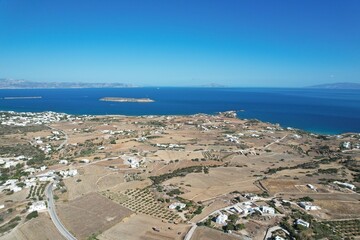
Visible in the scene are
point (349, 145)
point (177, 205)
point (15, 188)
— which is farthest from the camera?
point (349, 145)

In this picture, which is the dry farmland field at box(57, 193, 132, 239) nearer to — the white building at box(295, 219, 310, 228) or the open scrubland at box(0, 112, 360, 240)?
the open scrubland at box(0, 112, 360, 240)

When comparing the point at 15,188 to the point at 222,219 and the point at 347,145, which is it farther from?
the point at 347,145

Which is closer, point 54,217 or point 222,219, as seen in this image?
point 222,219

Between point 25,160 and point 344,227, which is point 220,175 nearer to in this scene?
point 344,227

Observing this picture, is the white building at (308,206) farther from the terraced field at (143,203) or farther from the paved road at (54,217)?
the paved road at (54,217)

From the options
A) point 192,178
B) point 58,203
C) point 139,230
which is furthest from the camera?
point 192,178

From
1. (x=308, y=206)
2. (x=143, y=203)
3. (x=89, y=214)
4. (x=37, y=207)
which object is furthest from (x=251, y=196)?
(x=37, y=207)

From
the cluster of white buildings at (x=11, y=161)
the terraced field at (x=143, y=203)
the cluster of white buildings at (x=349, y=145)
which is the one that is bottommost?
the cluster of white buildings at (x=349, y=145)

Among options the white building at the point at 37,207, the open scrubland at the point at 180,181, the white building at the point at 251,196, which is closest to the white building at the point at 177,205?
the open scrubland at the point at 180,181

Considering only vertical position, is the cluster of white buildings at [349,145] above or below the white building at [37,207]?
below

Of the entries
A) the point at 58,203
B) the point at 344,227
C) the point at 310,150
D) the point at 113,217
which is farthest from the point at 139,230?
the point at 310,150

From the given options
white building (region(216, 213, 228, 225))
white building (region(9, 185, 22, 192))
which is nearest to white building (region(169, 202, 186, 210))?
white building (region(216, 213, 228, 225))
